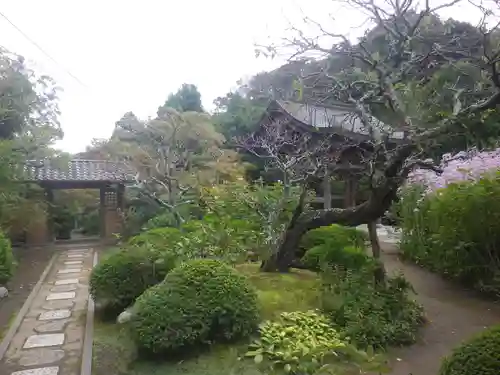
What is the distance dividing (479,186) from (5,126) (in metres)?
12.1

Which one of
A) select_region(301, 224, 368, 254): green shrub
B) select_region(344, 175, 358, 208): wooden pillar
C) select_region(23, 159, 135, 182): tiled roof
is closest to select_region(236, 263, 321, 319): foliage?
select_region(301, 224, 368, 254): green shrub

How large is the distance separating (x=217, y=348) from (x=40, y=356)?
1901 millimetres

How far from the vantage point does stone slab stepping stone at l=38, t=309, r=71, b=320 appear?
18.8 ft

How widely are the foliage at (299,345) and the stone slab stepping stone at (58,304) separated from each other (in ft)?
11.7

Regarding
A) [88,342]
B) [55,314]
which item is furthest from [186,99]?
[88,342]

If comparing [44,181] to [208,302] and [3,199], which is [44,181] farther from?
[208,302]

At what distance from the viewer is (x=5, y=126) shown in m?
12.0

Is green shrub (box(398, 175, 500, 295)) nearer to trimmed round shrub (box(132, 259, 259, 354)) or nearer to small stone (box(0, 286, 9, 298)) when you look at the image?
trimmed round shrub (box(132, 259, 259, 354))

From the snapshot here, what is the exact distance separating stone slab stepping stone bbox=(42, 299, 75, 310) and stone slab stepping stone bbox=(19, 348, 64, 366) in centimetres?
179

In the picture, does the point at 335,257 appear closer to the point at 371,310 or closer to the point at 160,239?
the point at 371,310

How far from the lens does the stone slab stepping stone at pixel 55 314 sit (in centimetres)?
574

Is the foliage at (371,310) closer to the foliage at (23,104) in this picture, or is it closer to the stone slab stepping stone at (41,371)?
the stone slab stepping stone at (41,371)

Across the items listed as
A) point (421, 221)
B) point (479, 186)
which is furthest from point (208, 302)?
point (421, 221)

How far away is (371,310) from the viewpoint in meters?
4.27
